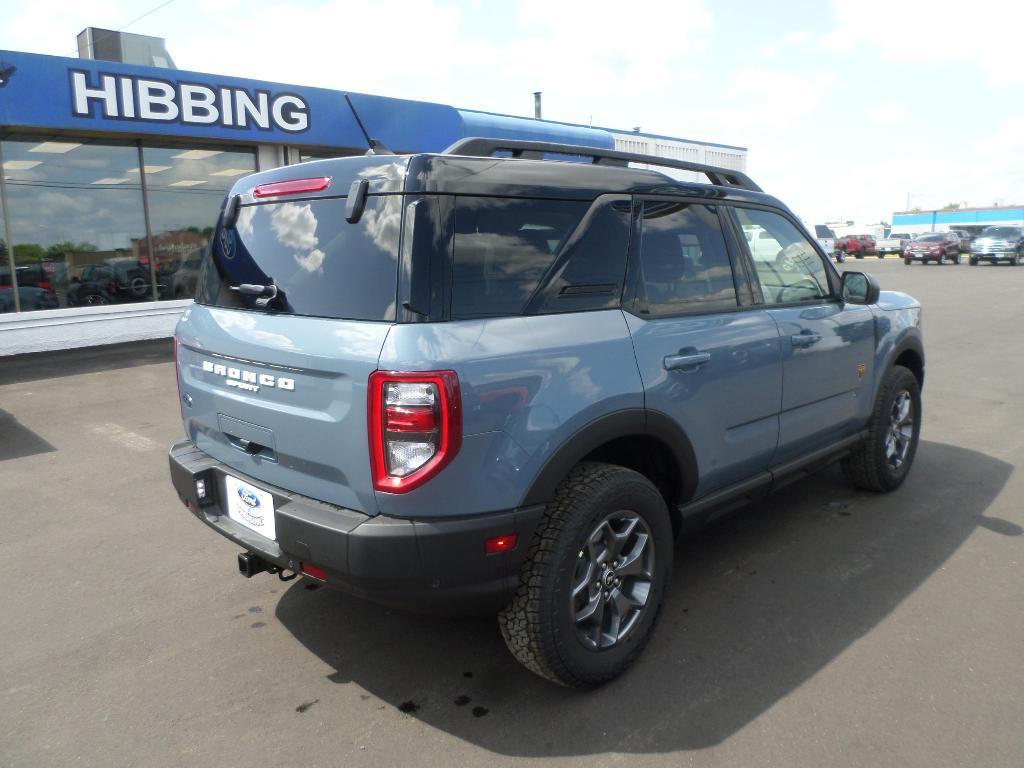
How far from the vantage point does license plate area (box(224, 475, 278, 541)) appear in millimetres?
2811

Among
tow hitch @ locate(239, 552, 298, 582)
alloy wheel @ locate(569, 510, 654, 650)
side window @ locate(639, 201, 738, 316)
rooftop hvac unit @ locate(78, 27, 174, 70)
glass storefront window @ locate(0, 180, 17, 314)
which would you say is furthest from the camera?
rooftop hvac unit @ locate(78, 27, 174, 70)

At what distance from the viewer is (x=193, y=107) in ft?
38.5

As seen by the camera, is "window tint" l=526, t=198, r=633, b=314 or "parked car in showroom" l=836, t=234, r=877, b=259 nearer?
"window tint" l=526, t=198, r=633, b=314

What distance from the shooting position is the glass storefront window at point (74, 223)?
11.0 meters

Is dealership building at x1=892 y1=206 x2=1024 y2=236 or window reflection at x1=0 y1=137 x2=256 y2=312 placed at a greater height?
dealership building at x1=892 y1=206 x2=1024 y2=236

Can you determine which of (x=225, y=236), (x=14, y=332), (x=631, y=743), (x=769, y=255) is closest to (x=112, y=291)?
(x=14, y=332)

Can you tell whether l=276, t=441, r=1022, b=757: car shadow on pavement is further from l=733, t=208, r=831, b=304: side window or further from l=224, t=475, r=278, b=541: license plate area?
l=733, t=208, r=831, b=304: side window

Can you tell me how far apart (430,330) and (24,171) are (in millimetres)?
11310

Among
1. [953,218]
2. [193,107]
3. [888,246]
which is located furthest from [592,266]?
[953,218]

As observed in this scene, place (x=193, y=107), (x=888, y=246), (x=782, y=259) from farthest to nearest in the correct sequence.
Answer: (x=888, y=246), (x=193, y=107), (x=782, y=259)

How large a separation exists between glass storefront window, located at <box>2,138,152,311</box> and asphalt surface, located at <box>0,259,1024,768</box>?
746 centimetres

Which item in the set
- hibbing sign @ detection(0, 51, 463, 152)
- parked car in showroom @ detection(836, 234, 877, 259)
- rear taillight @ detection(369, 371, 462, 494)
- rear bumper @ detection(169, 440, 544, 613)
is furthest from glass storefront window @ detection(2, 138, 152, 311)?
parked car in showroom @ detection(836, 234, 877, 259)

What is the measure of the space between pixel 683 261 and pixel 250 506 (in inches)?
81.2

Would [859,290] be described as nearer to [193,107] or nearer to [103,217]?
[193,107]
